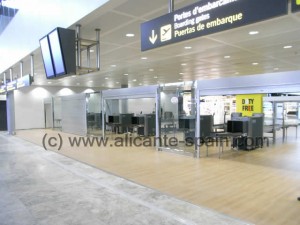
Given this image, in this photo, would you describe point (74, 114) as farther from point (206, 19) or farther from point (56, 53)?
point (206, 19)

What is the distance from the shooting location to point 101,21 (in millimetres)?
4238

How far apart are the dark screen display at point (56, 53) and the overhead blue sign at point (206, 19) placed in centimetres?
177

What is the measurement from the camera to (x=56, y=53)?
161 inches

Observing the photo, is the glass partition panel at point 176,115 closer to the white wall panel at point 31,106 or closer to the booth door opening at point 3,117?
the white wall panel at point 31,106

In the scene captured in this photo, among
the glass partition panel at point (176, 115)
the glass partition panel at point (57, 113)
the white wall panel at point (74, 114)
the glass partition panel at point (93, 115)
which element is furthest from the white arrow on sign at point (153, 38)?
the glass partition panel at point (57, 113)

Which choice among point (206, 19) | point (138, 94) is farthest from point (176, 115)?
point (206, 19)

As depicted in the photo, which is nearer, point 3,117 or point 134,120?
point 134,120

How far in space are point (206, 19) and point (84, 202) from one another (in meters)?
3.18

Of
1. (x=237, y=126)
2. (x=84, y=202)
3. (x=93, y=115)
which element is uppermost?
(x=93, y=115)

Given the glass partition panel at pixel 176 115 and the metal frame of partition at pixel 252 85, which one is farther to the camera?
the glass partition panel at pixel 176 115

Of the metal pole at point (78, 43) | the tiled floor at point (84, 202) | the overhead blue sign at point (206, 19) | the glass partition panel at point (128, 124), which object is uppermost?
the metal pole at point (78, 43)

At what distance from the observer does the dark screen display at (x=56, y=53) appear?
3.98 metres

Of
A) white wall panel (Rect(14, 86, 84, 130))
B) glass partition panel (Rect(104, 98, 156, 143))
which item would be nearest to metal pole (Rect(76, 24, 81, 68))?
glass partition panel (Rect(104, 98, 156, 143))

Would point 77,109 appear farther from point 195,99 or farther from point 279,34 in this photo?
point 279,34
